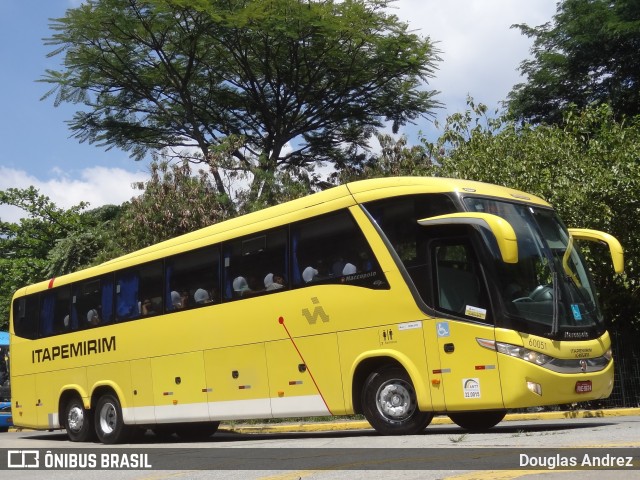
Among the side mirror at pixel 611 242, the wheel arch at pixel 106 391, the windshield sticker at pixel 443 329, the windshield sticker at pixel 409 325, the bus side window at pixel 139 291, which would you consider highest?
the bus side window at pixel 139 291

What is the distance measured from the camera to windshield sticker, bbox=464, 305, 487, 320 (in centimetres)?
1187

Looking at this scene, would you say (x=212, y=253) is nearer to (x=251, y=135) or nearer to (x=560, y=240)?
(x=560, y=240)

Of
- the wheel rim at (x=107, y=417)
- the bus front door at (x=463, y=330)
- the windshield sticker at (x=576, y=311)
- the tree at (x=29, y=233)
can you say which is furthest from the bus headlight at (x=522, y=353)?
the tree at (x=29, y=233)

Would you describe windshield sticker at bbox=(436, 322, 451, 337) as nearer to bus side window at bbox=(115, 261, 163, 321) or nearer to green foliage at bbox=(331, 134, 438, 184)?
bus side window at bbox=(115, 261, 163, 321)

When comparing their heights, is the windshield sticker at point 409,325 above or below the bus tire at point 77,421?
above

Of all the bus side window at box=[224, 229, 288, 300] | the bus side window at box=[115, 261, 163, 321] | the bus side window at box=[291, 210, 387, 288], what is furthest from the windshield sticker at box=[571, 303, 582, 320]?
the bus side window at box=[115, 261, 163, 321]

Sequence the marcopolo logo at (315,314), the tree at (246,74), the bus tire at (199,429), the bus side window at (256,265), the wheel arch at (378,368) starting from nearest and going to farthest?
the wheel arch at (378,368) < the marcopolo logo at (315,314) < the bus side window at (256,265) < the bus tire at (199,429) < the tree at (246,74)

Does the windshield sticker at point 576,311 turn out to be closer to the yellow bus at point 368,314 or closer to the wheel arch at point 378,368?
the yellow bus at point 368,314

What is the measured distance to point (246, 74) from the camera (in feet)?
116

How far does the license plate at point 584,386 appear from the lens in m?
11.9

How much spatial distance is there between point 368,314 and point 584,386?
2920 mm

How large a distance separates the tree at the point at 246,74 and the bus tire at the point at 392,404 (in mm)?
18239

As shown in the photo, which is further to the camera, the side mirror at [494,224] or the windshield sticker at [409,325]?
the windshield sticker at [409,325]

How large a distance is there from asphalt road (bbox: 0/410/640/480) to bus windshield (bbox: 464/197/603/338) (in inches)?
55.6
